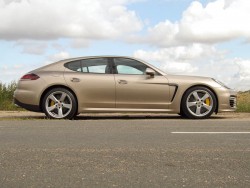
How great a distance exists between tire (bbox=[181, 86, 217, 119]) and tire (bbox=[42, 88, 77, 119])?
226 centimetres

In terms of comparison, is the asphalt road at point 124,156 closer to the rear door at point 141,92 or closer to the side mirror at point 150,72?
the rear door at point 141,92

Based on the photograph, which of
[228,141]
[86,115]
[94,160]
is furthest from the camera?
[86,115]

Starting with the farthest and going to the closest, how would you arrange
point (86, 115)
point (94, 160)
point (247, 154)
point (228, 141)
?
point (86, 115) < point (228, 141) < point (247, 154) < point (94, 160)

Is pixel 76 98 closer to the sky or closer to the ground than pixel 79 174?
closer to the sky

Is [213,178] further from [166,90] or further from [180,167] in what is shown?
[166,90]

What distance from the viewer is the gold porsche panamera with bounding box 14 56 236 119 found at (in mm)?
9898

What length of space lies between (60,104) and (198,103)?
9.24 feet

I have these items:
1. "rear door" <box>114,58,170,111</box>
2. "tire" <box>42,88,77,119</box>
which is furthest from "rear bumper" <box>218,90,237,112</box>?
"tire" <box>42,88,77,119</box>

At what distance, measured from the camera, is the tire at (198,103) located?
395 inches

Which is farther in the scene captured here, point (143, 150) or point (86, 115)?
point (86, 115)

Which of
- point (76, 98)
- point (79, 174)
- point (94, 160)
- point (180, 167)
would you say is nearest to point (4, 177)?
point (79, 174)

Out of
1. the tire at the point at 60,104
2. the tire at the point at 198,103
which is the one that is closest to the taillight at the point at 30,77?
the tire at the point at 60,104

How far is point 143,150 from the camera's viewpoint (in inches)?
230

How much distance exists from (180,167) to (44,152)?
1706mm
